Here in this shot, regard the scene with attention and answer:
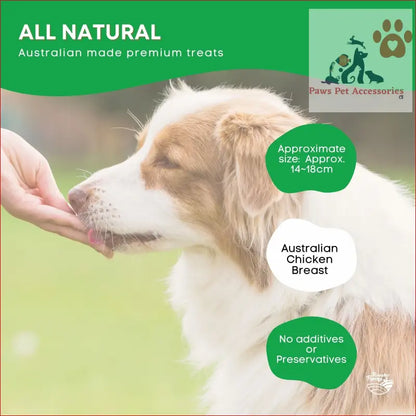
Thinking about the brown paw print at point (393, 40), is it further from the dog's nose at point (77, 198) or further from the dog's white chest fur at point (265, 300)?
the dog's nose at point (77, 198)

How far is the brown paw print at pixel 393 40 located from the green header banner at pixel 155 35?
0.06 metres

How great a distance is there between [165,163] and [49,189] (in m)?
0.40

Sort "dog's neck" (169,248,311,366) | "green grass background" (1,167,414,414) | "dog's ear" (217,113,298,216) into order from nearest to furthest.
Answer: "dog's ear" (217,113,298,216) < "dog's neck" (169,248,311,366) < "green grass background" (1,167,414,414)

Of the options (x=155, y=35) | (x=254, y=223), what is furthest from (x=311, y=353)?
(x=155, y=35)

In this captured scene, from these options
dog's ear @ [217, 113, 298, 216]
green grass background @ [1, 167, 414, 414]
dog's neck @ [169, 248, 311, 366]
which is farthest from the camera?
green grass background @ [1, 167, 414, 414]

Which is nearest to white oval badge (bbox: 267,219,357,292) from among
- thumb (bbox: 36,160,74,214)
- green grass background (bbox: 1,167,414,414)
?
green grass background (bbox: 1,167,414,414)

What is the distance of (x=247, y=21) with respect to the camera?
2066 mm

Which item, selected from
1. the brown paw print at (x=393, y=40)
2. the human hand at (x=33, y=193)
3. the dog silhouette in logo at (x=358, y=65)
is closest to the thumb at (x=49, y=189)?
the human hand at (x=33, y=193)

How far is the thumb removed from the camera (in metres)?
2.10

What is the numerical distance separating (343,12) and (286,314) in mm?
904

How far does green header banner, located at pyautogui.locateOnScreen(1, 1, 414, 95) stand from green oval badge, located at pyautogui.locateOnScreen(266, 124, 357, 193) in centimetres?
20

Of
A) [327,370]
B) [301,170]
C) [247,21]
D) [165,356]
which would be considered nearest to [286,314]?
[327,370]

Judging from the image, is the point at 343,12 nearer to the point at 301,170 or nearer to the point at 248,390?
the point at 301,170

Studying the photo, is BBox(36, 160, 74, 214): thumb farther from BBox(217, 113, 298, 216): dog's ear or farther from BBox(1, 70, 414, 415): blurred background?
BBox(217, 113, 298, 216): dog's ear
